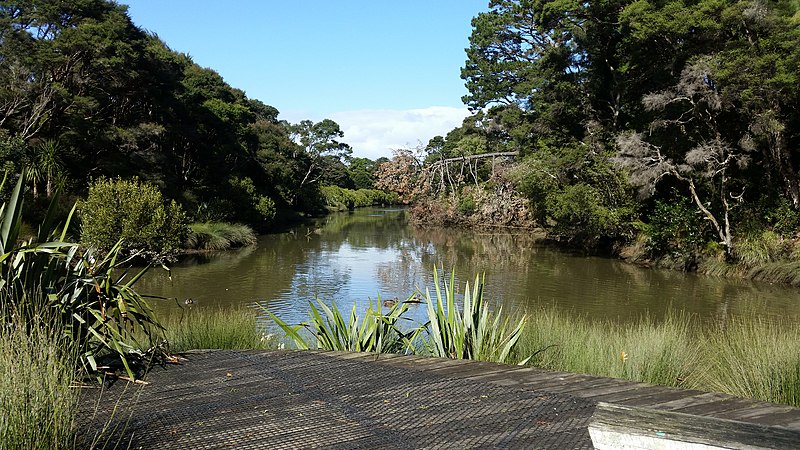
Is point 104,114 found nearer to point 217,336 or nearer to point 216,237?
point 216,237

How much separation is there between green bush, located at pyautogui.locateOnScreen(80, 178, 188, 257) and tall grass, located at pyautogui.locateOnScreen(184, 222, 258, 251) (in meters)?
4.09

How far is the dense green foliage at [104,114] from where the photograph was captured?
17.5m

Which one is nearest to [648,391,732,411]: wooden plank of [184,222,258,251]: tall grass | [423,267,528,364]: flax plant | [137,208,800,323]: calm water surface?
[423,267,528,364]: flax plant

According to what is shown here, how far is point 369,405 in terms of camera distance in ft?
9.38

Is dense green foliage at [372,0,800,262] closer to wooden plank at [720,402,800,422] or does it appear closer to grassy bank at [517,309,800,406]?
grassy bank at [517,309,800,406]

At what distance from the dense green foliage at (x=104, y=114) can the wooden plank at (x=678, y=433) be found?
1524 centimetres

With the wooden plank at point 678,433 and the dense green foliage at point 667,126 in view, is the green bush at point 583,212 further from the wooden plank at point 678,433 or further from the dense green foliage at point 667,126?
the wooden plank at point 678,433

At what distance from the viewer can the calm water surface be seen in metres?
12.0

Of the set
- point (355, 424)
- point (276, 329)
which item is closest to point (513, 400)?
point (355, 424)

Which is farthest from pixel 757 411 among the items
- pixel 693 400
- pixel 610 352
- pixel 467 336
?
pixel 467 336

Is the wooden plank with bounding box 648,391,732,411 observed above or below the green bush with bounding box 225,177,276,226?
below

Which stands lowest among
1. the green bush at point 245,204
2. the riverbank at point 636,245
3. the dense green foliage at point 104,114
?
the riverbank at point 636,245

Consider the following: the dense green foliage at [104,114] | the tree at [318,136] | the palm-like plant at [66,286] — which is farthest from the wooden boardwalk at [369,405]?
Answer: the tree at [318,136]

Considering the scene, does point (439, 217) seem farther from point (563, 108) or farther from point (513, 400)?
point (513, 400)
